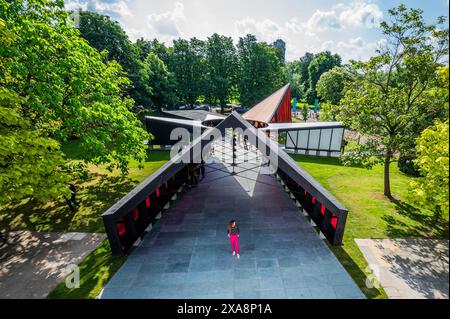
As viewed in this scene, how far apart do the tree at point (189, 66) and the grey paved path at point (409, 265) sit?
42.7 metres

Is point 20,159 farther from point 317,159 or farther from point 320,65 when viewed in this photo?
point 320,65

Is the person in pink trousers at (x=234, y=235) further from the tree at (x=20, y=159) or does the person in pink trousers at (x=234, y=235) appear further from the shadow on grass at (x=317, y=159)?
the shadow on grass at (x=317, y=159)

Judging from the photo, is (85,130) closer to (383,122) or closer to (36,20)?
(36,20)

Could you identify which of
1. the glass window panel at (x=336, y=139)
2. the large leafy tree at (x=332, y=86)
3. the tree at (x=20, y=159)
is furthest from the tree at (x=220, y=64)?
the tree at (x=20, y=159)

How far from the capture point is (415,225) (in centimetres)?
1085

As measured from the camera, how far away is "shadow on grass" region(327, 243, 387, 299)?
23.3 feet

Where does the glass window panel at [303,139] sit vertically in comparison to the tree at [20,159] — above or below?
below

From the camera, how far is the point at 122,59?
1606 inches

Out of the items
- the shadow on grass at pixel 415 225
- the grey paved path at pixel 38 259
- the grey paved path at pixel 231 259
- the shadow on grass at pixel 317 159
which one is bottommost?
the grey paved path at pixel 38 259

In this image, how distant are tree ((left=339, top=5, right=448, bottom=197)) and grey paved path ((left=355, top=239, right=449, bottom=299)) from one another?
489 cm

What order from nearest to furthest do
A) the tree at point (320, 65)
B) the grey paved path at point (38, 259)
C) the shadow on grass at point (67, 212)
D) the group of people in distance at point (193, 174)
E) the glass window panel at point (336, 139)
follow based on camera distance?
the grey paved path at point (38, 259)
the shadow on grass at point (67, 212)
the group of people in distance at point (193, 174)
the glass window panel at point (336, 139)
the tree at point (320, 65)

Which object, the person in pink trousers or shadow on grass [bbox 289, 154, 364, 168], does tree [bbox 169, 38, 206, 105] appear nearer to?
shadow on grass [bbox 289, 154, 364, 168]

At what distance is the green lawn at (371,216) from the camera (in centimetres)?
868

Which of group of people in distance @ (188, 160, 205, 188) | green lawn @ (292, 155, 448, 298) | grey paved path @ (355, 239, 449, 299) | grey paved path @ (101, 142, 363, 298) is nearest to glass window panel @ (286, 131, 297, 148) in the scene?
green lawn @ (292, 155, 448, 298)
